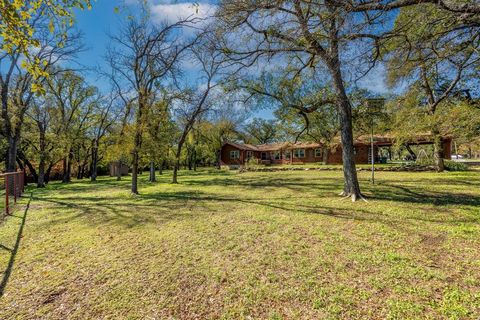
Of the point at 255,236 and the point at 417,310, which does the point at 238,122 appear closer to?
the point at 255,236

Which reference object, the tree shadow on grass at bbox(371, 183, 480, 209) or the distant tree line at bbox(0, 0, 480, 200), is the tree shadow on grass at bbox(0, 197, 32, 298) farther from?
the tree shadow on grass at bbox(371, 183, 480, 209)

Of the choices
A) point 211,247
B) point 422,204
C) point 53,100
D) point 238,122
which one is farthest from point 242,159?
point 211,247

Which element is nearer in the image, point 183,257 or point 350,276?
point 350,276

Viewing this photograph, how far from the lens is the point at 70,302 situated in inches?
106

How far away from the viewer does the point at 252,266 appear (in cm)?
334

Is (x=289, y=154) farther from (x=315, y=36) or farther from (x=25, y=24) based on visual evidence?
(x=25, y=24)

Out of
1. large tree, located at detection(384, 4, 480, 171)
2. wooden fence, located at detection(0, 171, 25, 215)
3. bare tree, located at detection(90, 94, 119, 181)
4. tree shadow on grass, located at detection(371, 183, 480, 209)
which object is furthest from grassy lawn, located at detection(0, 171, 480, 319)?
bare tree, located at detection(90, 94, 119, 181)

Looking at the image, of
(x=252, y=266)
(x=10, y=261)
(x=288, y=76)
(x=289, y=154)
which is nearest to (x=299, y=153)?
(x=289, y=154)

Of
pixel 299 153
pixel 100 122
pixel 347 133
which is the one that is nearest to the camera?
pixel 347 133

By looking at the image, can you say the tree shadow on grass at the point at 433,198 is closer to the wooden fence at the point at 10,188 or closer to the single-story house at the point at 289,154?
the wooden fence at the point at 10,188

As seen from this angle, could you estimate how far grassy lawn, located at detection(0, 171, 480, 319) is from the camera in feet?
8.09

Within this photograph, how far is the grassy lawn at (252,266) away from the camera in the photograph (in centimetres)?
247

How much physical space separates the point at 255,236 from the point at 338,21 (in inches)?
186

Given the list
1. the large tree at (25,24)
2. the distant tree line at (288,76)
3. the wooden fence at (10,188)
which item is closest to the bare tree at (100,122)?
the distant tree line at (288,76)
